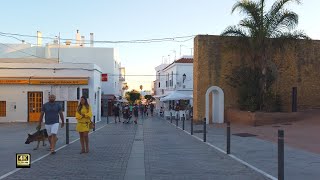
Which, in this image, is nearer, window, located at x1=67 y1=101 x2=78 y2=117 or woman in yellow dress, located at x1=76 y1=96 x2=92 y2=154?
woman in yellow dress, located at x1=76 y1=96 x2=92 y2=154

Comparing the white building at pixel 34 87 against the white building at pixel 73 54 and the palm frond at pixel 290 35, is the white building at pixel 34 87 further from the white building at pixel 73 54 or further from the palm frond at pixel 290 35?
the white building at pixel 73 54

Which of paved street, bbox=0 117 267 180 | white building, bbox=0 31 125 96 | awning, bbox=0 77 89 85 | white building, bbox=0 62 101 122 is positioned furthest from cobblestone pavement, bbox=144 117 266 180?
white building, bbox=0 31 125 96

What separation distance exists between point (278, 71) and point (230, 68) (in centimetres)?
360

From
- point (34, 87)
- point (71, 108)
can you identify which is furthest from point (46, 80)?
point (71, 108)

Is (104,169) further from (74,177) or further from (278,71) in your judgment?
(278,71)

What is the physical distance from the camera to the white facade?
199 ft

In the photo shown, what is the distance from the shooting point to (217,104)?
3384 centimetres

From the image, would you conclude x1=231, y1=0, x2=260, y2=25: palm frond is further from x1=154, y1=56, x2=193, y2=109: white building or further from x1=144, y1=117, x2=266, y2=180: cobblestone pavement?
x1=154, y1=56, x2=193, y2=109: white building

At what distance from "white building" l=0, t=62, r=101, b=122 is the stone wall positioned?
981cm

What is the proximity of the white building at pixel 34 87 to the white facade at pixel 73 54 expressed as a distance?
22.7 m

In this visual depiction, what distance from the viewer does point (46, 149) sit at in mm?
14617

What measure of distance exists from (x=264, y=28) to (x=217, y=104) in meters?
A: 7.13

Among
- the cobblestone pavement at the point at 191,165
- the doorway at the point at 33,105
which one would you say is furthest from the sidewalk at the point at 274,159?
the doorway at the point at 33,105

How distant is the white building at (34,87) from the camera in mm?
35969
